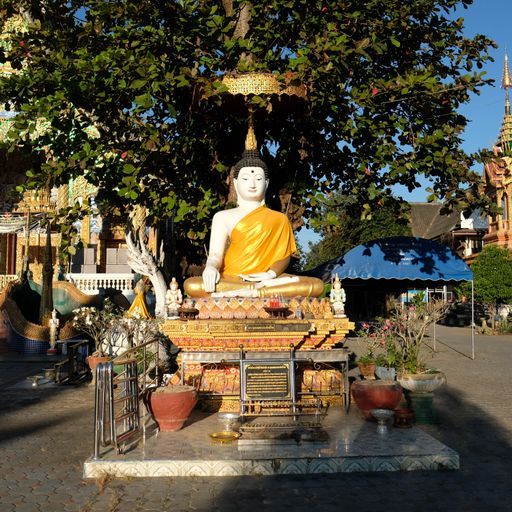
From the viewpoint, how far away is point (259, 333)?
8766mm

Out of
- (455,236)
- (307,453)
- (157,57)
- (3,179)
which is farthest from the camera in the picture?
(455,236)

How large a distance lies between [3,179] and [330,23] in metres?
26.9

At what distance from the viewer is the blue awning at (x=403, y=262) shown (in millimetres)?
15070

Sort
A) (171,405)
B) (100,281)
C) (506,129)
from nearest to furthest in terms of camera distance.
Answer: (171,405)
(100,281)
(506,129)

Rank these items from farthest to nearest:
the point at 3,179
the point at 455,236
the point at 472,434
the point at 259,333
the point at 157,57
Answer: the point at 455,236
the point at 3,179
the point at 157,57
the point at 259,333
the point at 472,434

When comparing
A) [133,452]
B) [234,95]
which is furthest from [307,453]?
[234,95]

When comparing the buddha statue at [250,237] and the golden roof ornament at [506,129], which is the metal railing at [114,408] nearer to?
the buddha statue at [250,237]

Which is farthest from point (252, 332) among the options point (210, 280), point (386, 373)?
point (386, 373)

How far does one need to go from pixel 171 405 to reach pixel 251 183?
5392 mm

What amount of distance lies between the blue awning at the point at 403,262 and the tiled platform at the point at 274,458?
8.59m

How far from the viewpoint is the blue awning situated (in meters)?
15.1

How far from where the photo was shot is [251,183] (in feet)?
37.6

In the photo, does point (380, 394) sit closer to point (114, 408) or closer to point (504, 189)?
point (114, 408)

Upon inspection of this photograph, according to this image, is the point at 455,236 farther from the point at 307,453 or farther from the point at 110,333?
the point at 307,453
